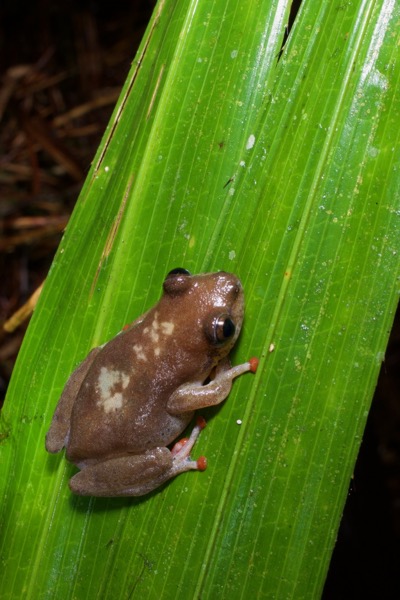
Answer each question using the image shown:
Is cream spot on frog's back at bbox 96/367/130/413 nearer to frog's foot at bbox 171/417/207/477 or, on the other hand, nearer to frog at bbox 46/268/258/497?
frog at bbox 46/268/258/497

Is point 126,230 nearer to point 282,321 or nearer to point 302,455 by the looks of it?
point 282,321

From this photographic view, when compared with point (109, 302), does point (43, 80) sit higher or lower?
higher

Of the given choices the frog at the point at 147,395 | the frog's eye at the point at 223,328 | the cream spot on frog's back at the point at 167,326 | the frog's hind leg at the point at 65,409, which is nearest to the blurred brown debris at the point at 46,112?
the frog's hind leg at the point at 65,409

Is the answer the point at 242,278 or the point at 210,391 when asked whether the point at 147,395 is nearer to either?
the point at 210,391

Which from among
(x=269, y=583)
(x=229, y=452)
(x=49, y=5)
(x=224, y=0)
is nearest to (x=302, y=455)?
(x=229, y=452)

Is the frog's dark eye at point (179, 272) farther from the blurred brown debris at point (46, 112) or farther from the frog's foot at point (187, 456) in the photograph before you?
the blurred brown debris at point (46, 112)
